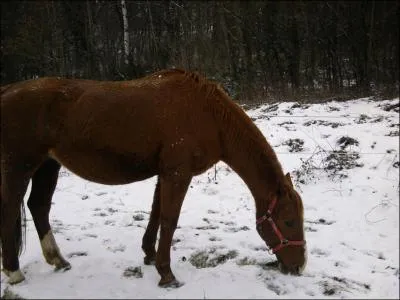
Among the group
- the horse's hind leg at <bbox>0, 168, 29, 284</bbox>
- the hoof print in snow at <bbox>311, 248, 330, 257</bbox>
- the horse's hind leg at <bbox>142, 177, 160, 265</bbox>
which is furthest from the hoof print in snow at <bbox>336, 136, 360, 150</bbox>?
the horse's hind leg at <bbox>0, 168, 29, 284</bbox>

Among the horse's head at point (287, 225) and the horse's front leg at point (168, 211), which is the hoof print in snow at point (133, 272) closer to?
the horse's front leg at point (168, 211)

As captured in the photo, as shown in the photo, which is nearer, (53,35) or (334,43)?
(334,43)

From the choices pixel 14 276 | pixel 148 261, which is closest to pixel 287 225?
pixel 148 261

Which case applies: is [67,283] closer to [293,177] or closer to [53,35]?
[293,177]

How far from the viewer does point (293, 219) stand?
11.3 feet

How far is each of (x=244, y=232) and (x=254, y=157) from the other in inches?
52.6

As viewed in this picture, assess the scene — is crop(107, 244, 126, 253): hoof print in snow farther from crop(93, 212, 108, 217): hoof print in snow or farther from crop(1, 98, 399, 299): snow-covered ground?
crop(93, 212, 108, 217): hoof print in snow

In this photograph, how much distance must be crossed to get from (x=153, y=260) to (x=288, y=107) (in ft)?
19.2

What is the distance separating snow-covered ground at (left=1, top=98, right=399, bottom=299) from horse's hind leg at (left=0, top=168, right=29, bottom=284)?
0.45 ft

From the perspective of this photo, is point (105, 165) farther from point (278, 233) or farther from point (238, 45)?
point (238, 45)

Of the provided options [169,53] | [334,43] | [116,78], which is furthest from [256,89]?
[116,78]

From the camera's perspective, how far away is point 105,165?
3363 millimetres

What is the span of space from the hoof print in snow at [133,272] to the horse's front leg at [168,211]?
0.28 meters

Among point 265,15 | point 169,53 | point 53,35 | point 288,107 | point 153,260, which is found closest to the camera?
point 153,260
